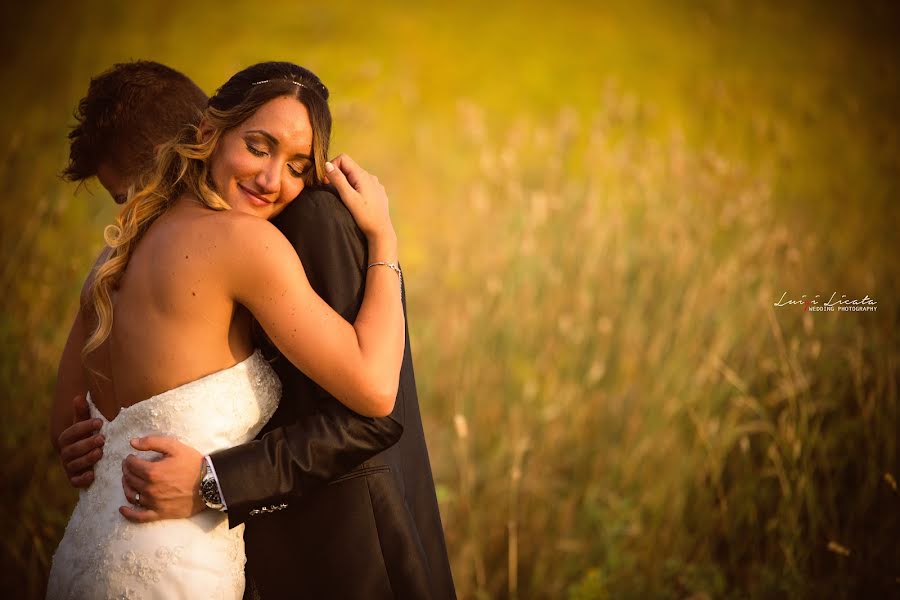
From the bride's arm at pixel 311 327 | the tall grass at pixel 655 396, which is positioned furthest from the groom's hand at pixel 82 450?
the tall grass at pixel 655 396

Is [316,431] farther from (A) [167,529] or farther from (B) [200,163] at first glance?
(B) [200,163]

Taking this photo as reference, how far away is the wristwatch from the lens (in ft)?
6.46

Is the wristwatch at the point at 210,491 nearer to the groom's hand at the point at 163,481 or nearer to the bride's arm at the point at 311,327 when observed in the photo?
the groom's hand at the point at 163,481

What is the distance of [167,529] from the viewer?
2.01m

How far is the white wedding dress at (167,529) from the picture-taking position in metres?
1.98

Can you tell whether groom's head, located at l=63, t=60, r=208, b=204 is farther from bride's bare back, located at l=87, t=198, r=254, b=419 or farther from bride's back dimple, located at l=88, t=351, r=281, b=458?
bride's back dimple, located at l=88, t=351, r=281, b=458

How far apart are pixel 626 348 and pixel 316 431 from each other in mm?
3071

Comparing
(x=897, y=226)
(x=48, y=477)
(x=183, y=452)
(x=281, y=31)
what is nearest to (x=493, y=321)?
(x=48, y=477)

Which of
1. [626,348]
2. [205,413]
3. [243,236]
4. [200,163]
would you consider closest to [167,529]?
[205,413]

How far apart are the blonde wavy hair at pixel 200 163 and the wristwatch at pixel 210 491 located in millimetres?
523

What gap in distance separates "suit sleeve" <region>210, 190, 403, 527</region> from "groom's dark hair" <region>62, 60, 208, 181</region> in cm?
69

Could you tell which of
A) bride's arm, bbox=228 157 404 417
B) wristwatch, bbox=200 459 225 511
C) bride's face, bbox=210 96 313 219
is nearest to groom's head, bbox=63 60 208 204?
bride's face, bbox=210 96 313 219

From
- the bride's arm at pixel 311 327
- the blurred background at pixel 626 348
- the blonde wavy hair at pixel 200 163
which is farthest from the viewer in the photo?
the blurred background at pixel 626 348

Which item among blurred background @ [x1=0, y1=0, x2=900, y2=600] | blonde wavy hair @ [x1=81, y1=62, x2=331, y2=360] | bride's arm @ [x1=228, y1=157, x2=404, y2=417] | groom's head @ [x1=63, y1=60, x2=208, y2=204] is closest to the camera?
bride's arm @ [x1=228, y1=157, x2=404, y2=417]
